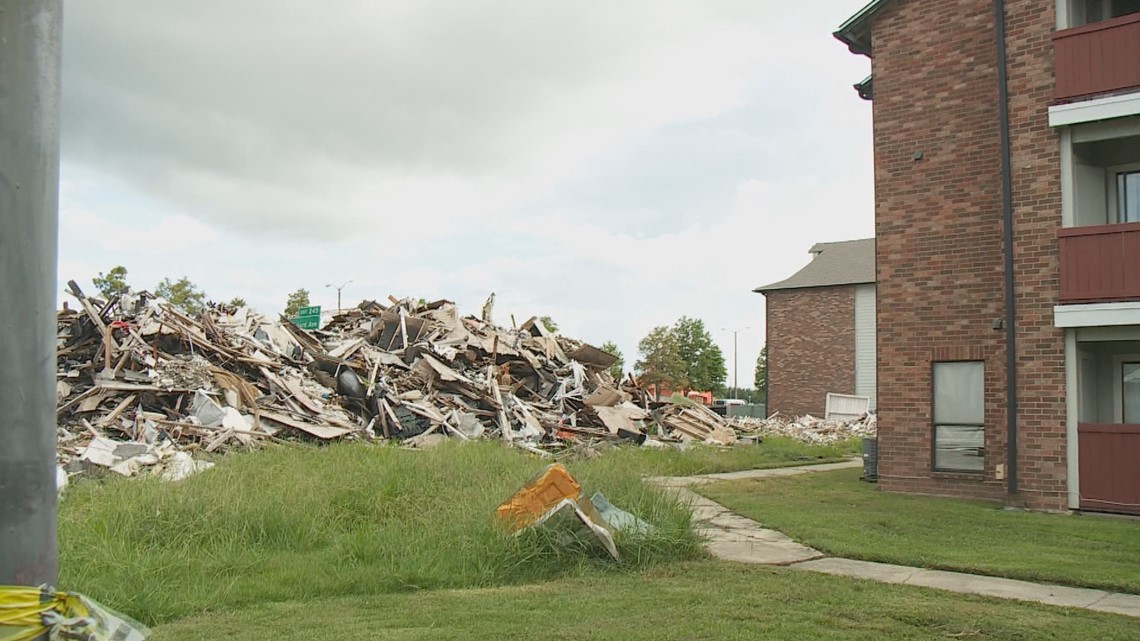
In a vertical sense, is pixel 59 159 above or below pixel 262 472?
above

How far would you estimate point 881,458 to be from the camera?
51.3 ft

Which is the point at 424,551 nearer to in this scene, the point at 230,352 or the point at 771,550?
the point at 771,550

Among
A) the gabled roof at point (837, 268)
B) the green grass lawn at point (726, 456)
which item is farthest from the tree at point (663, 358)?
the green grass lawn at point (726, 456)

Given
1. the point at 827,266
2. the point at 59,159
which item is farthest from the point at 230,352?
the point at 827,266

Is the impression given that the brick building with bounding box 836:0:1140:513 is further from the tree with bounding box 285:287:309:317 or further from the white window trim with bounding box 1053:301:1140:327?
the tree with bounding box 285:287:309:317

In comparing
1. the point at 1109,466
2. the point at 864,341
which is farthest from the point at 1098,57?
the point at 864,341

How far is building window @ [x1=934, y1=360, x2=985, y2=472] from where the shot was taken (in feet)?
48.4

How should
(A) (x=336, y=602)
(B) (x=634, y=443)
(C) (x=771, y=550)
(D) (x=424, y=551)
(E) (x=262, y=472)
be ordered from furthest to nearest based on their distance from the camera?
(B) (x=634, y=443)
(E) (x=262, y=472)
(C) (x=771, y=550)
(D) (x=424, y=551)
(A) (x=336, y=602)

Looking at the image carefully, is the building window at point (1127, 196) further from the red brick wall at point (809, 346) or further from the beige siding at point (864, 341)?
the red brick wall at point (809, 346)

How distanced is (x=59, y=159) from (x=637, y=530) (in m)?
7.17

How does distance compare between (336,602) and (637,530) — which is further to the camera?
(637,530)

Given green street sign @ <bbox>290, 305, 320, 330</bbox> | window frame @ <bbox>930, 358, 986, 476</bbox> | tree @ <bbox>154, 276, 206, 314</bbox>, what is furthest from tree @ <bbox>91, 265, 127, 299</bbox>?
window frame @ <bbox>930, 358, 986, 476</bbox>

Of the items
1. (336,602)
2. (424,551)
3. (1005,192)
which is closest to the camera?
(336,602)

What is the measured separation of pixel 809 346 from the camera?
1774 inches
